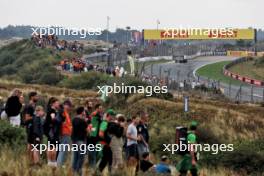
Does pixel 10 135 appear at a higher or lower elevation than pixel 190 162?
higher

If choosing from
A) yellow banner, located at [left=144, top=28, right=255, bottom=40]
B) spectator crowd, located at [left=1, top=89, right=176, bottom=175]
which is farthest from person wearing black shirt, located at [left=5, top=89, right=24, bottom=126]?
yellow banner, located at [left=144, top=28, right=255, bottom=40]

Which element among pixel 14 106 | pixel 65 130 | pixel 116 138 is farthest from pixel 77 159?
pixel 14 106

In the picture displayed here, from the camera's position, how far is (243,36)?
3949 inches

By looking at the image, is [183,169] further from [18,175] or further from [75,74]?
[75,74]

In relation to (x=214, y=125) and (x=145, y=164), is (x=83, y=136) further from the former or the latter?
(x=214, y=125)

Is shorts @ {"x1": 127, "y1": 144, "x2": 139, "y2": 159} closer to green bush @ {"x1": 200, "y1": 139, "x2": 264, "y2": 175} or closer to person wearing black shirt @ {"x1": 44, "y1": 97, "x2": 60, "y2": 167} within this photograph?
person wearing black shirt @ {"x1": 44, "y1": 97, "x2": 60, "y2": 167}

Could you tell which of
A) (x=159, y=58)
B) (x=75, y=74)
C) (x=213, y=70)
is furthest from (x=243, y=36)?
(x=75, y=74)

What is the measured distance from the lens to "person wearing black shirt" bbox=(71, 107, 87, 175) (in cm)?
1173

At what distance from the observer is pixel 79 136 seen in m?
11.8

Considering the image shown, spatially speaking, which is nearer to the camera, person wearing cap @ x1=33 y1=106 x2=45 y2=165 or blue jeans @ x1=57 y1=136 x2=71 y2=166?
blue jeans @ x1=57 y1=136 x2=71 y2=166

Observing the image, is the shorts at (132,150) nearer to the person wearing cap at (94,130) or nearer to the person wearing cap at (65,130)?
the person wearing cap at (94,130)

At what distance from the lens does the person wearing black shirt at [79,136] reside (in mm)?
11734

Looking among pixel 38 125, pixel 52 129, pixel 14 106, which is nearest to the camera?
pixel 52 129

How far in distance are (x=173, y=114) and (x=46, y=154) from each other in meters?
16.1
